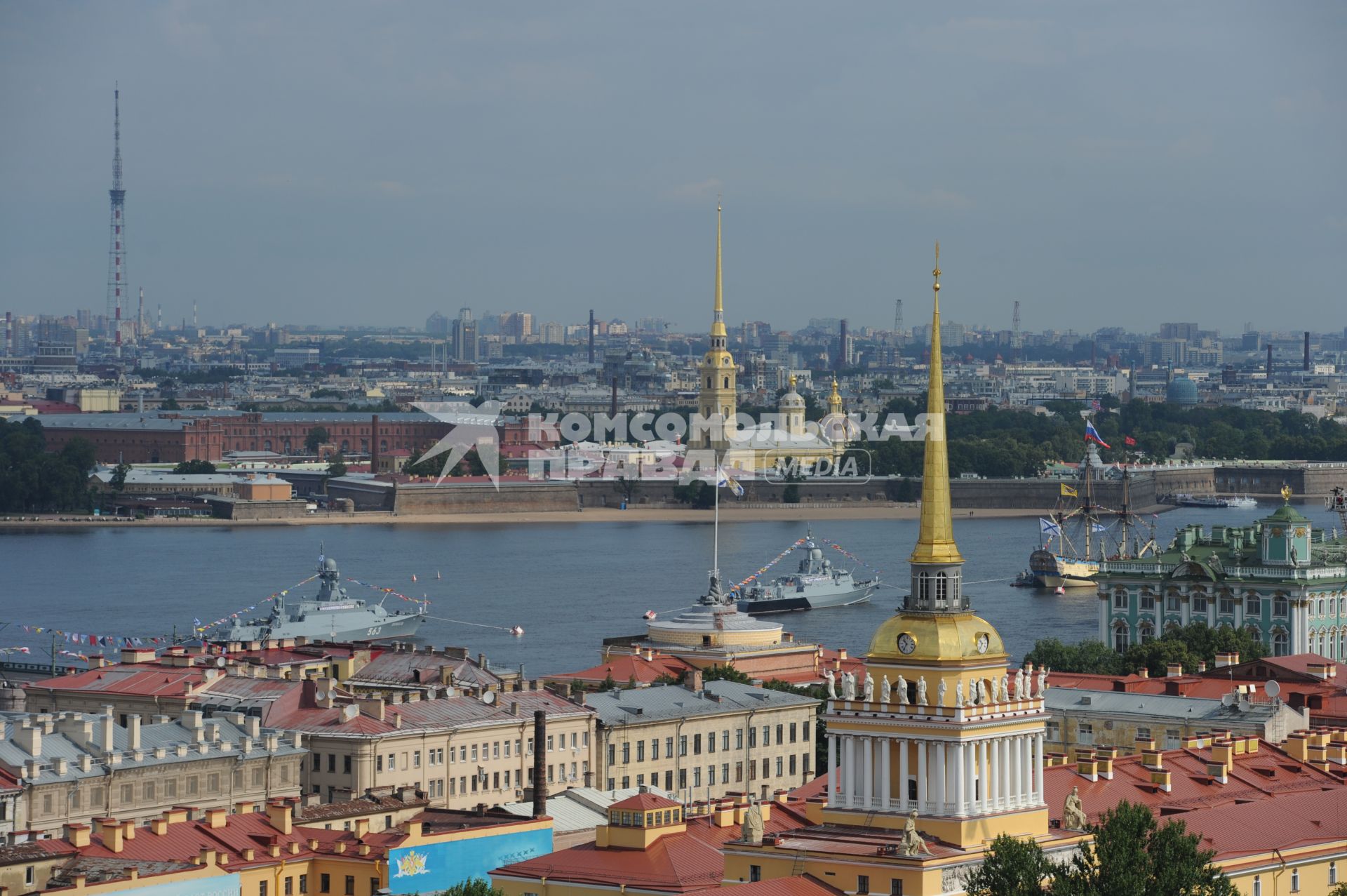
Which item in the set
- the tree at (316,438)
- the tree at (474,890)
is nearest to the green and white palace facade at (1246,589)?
the tree at (474,890)

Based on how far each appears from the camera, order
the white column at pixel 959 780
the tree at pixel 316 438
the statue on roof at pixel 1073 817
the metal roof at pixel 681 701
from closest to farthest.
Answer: the white column at pixel 959 780 < the statue on roof at pixel 1073 817 < the metal roof at pixel 681 701 < the tree at pixel 316 438

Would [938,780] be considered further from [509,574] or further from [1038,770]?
[509,574]

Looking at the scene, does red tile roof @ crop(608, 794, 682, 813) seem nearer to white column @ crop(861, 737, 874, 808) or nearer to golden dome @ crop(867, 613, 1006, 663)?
white column @ crop(861, 737, 874, 808)

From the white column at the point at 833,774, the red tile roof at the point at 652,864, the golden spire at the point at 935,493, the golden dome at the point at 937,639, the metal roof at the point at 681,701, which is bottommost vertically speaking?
the metal roof at the point at 681,701

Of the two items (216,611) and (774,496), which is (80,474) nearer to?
(774,496)

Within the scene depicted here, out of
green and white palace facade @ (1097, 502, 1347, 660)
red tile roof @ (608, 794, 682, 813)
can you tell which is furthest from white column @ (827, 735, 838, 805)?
green and white palace facade @ (1097, 502, 1347, 660)

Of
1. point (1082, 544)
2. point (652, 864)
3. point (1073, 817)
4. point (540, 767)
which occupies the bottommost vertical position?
point (1082, 544)

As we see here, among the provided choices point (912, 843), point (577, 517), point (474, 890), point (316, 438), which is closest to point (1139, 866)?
point (912, 843)

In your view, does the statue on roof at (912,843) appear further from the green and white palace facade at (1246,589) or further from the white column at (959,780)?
the green and white palace facade at (1246,589)
